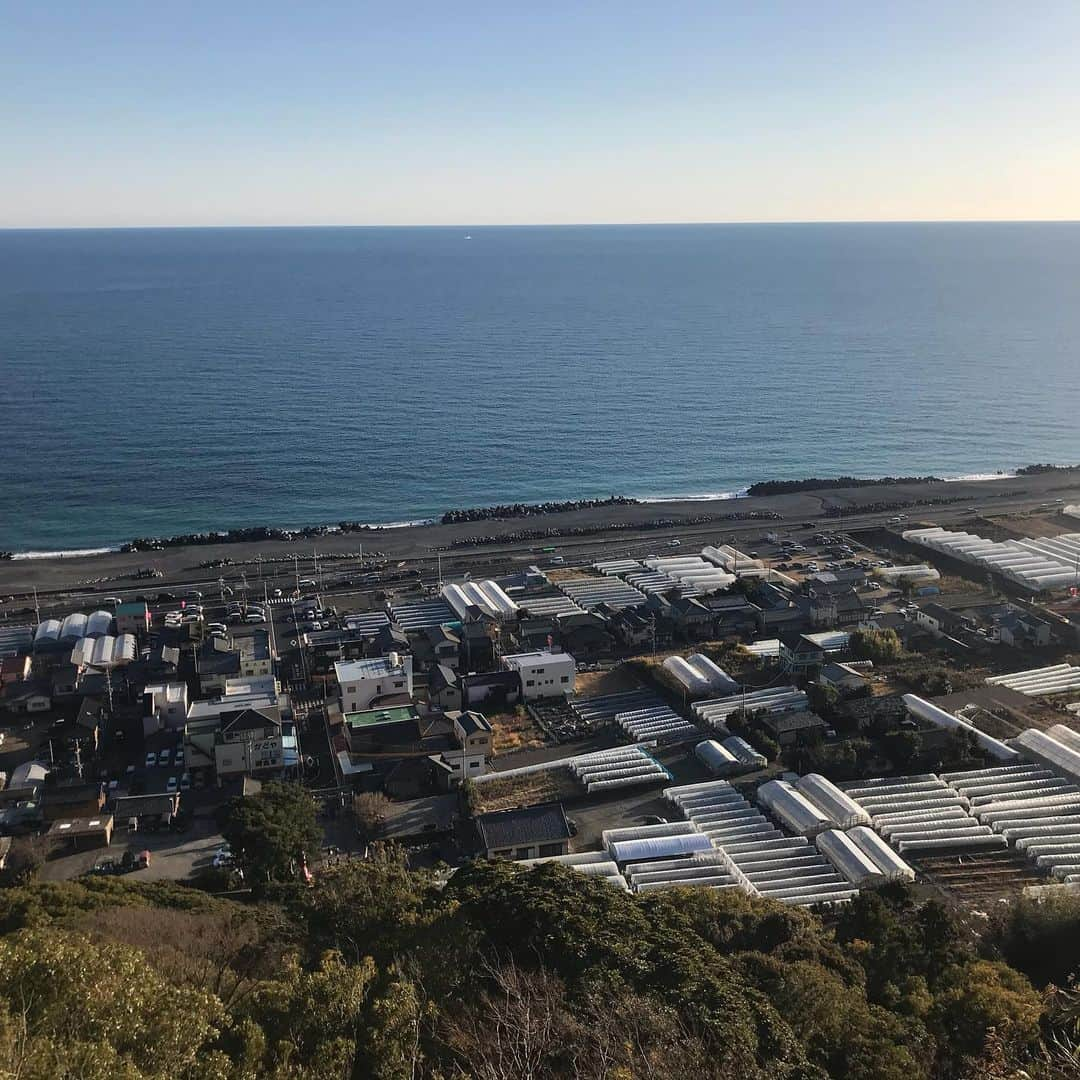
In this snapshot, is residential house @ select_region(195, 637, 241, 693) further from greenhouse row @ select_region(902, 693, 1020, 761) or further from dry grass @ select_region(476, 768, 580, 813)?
greenhouse row @ select_region(902, 693, 1020, 761)

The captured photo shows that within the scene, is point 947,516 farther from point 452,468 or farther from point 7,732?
point 7,732

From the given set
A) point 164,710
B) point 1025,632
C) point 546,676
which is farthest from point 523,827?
point 1025,632

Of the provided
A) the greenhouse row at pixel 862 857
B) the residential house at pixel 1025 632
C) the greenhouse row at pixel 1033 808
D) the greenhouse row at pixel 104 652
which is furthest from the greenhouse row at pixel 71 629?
the residential house at pixel 1025 632

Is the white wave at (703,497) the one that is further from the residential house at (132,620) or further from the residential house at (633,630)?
the residential house at (132,620)

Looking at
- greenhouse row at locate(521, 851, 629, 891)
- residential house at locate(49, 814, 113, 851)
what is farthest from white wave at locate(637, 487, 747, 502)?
residential house at locate(49, 814, 113, 851)

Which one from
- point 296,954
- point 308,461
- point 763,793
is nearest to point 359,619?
point 763,793
